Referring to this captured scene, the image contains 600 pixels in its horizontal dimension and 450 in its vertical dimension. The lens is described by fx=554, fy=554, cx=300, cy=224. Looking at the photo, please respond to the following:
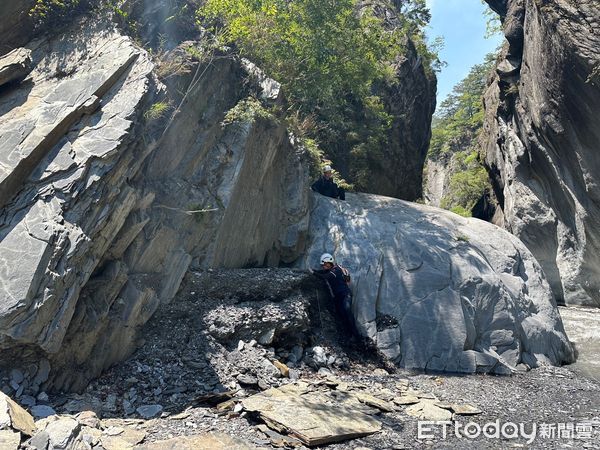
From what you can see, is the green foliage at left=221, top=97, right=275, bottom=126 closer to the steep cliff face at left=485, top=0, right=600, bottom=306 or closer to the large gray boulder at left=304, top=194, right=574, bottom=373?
the large gray boulder at left=304, top=194, right=574, bottom=373

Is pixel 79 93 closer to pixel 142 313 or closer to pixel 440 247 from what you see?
pixel 142 313

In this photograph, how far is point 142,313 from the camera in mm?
9164

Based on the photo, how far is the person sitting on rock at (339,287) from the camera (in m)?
11.7

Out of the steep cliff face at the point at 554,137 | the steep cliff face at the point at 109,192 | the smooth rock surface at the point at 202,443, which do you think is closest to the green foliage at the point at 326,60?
the steep cliff face at the point at 109,192

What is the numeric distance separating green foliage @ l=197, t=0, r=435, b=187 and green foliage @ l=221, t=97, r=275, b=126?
1587mm

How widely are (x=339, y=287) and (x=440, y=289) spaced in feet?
7.54

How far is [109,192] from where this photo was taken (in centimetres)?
860

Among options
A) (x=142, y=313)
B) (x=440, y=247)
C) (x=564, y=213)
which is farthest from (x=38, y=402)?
(x=564, y=213)

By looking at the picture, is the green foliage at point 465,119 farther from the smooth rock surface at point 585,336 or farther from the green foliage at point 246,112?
the green foliage at point 246,112

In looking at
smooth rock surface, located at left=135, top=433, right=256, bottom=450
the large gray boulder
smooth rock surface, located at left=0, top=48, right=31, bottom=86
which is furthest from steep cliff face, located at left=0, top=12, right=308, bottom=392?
the large gray boulder

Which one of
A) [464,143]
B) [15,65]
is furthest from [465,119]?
[15,65]

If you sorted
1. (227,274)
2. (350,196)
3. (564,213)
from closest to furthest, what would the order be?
(227,274)
(350,196)
(564,213)

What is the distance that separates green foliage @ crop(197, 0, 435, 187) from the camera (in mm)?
15180

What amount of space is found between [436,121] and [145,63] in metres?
55.9
